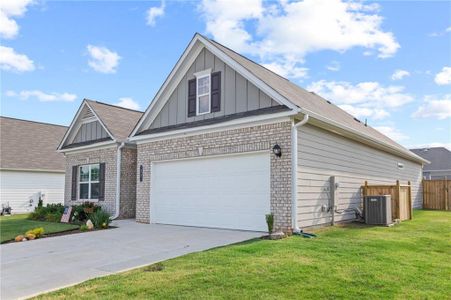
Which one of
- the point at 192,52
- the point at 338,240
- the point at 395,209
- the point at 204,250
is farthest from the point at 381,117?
the point at 204,250

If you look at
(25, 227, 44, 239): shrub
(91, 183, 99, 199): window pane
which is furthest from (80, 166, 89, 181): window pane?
(25, 227, 44, 239): shrub

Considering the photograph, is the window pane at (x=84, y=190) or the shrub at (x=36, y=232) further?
the window pane at (x=84, y=190)

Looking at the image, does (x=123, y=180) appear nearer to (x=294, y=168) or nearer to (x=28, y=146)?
(x=294, y=168)

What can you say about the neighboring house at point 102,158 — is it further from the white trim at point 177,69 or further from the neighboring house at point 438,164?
the neighboring house at point 438,164

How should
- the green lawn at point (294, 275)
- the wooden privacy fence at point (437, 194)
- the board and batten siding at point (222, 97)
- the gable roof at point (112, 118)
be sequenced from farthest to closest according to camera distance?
the wooden privacy fence at point (437, 194), the gable roof at point (112, 118), the board and batten siding at point (222, 97), the green lawn at point (294, 275)

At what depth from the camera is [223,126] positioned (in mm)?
11531

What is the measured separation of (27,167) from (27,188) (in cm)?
133

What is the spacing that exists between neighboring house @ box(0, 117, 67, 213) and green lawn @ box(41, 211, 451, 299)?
776 inches

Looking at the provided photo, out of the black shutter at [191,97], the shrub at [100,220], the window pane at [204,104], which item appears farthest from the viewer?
the shrub at [100,220]

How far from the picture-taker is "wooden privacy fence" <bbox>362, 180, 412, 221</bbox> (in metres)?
12.8

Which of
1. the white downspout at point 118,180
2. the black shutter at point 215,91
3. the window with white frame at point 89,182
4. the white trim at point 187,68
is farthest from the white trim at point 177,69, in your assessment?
the window with white frame at point 89,182

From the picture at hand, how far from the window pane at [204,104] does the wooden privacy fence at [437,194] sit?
1613cm

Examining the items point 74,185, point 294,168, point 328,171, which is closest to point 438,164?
point 328,171

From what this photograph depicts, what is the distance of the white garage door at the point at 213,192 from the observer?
10.8m
